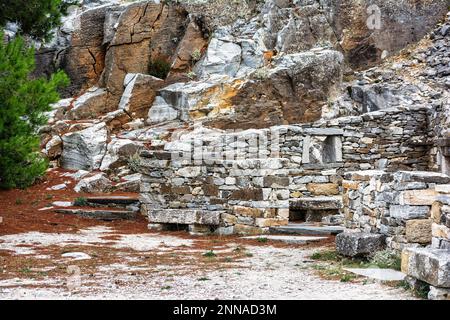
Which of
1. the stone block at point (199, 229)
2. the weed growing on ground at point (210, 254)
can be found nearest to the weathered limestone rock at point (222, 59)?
the stone block at point (199, 229)

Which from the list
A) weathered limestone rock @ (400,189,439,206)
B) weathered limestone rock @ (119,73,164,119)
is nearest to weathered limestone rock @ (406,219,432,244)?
weathered limestone rock @ (400,189,439,206)

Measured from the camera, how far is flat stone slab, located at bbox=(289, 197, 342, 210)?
13.9 m

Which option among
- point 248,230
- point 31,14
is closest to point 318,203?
point 248,230

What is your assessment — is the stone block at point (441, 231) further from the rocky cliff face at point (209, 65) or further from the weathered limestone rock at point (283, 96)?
the weathered limestone rock at point (283, 96)

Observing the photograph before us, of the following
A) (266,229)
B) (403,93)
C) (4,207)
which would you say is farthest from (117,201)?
(403,93)

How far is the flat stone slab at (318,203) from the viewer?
549 inches

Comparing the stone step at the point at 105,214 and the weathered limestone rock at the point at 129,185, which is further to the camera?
the weathered limestone rock at the point at 129,185

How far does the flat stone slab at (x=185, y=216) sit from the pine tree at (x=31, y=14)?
5094mm

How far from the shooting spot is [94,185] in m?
19.0

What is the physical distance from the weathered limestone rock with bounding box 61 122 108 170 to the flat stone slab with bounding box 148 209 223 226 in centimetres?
750

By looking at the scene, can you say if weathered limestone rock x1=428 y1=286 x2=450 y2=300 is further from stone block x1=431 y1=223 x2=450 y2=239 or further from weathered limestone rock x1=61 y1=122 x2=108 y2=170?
weathered limestone rock x1=61 y1=122 x2=108 y2=170

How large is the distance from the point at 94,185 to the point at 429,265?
571 inches

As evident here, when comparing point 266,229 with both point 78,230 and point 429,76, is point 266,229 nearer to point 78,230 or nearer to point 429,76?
point 78,230

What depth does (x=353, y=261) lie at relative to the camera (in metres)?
8.58
